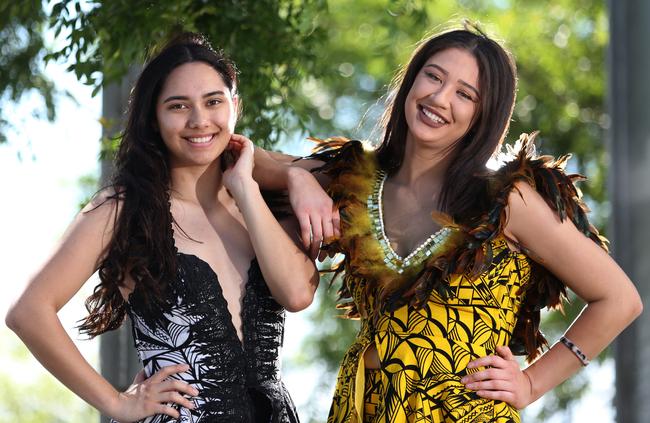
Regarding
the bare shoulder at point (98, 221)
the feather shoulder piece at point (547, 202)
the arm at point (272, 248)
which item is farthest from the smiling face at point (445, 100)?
the bare shoulder at point (98, 221)

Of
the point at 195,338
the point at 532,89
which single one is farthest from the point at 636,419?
the point at 532,89

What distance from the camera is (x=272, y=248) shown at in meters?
2.97

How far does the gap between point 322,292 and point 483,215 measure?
7.52 m

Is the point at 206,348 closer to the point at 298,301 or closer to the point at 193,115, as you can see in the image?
the point at 298,301

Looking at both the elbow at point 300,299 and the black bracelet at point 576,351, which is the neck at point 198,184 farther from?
the black bracelet at point 576,351

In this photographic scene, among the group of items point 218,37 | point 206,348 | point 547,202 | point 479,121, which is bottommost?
point 547,202

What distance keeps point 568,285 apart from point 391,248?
1.54 feet

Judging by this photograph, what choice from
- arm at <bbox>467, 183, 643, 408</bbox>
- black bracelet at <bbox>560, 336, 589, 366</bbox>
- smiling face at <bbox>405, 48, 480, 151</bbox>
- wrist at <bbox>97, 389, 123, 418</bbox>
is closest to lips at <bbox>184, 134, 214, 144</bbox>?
smiling face at <bbox>405, 48, 480, 151</bbox>

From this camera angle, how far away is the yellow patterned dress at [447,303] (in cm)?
289

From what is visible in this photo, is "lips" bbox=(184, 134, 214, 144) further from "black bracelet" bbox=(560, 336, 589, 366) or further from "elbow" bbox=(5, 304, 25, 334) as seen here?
"black bracelet" bbox=(560, 336, 589, 366)

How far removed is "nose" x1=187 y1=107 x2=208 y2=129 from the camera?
9.68 feet

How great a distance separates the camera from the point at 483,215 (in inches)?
115

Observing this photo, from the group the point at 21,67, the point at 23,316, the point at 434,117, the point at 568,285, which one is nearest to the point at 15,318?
the point at 23,316

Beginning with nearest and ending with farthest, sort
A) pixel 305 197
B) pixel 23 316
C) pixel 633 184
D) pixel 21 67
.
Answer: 1. pixel 23 316
2. pixel 305 197
3. pixel 633 184
4. pixel 21 67
